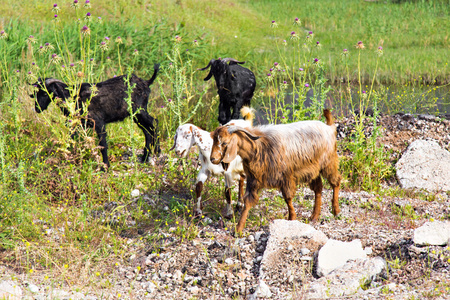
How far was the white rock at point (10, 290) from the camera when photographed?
381 cm

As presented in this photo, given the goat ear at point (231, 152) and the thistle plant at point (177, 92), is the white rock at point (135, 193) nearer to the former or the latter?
the thistle plant at point (177, 92)

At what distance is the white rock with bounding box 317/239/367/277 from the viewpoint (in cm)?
413

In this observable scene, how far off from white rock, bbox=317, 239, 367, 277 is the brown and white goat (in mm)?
→ 708

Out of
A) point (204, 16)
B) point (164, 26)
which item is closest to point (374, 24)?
point (204, 16)

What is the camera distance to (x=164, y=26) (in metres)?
12.3

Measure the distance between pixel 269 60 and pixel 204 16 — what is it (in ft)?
19.3

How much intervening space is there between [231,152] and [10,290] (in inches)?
87.4

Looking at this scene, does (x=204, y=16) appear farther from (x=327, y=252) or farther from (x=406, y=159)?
(x=327, y=252)

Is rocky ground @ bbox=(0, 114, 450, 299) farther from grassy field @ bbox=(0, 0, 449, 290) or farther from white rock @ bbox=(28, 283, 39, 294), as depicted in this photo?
grassy field @ bbox=(0, 0, 449, 290)

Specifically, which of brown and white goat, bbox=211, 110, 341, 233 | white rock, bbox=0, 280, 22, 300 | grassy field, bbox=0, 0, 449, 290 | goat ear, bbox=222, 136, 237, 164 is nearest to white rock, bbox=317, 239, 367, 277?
brown and white goat, bbox=211, 110, 341, 233

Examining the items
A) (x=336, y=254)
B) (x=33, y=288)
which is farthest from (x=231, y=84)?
(x=33, y=288)

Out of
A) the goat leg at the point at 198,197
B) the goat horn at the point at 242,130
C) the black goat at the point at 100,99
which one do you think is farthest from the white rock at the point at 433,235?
the black goat at the point at 100,99

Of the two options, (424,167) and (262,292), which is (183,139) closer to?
(262,292)

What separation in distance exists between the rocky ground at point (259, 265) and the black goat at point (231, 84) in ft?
4.93
